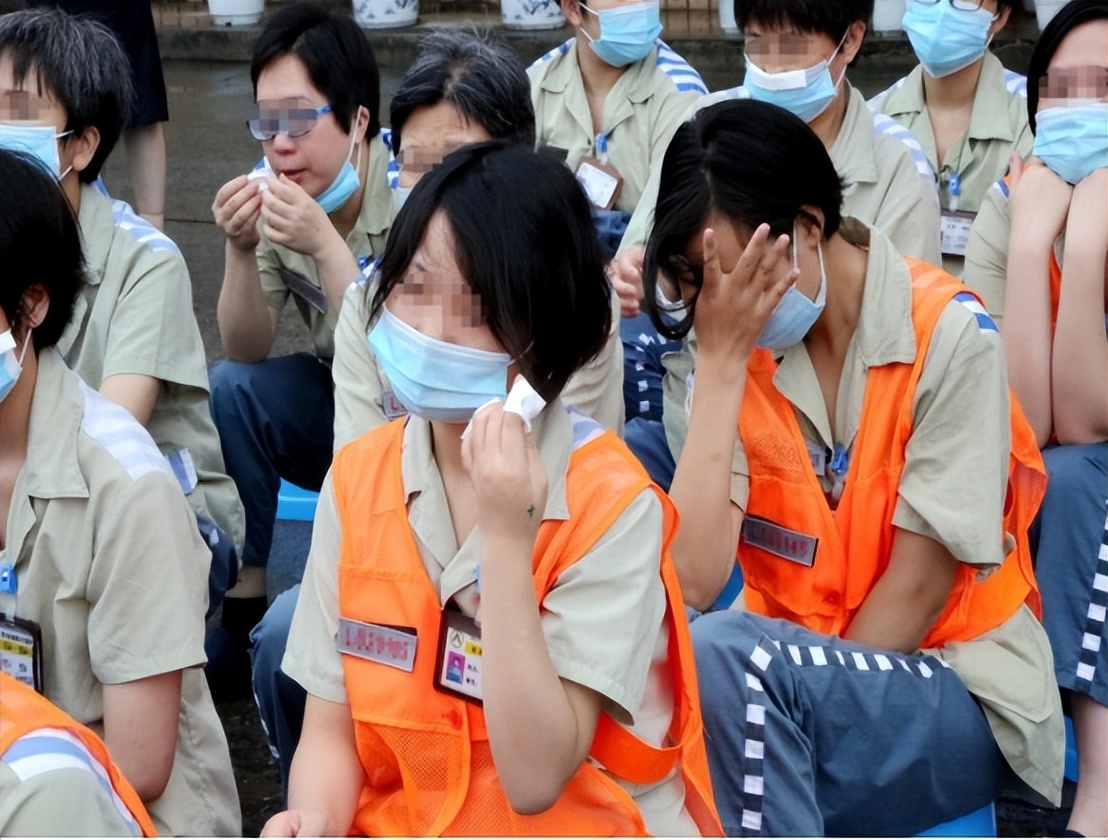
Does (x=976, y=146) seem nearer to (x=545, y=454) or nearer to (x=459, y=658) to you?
(x=545, y=454)

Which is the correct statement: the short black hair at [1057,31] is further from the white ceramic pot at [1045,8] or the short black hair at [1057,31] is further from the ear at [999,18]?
the white ceramic pot at [1045,8]

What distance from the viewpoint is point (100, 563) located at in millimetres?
1957

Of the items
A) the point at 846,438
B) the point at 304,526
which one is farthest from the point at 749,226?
the point at 304,526

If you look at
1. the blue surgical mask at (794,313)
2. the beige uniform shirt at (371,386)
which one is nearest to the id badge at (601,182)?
the beige uniform shirt at (371,386)

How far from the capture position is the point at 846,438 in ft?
7.22

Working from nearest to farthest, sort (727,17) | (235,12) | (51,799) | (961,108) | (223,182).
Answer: (51,799) < (961,108) < (223,182) < (727,17) < (235,12)

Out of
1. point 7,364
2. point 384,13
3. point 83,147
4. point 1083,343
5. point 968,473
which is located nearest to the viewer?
point 7,364

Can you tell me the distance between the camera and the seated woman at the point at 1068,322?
2.37m

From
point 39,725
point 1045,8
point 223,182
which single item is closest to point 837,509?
point 39,725

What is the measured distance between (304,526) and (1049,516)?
1864 millimetres

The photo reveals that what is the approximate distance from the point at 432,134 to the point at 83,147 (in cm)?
65

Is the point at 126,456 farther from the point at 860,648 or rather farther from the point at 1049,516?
the point at 1049,516

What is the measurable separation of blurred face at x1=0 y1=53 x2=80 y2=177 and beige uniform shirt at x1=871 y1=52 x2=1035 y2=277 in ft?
6.56

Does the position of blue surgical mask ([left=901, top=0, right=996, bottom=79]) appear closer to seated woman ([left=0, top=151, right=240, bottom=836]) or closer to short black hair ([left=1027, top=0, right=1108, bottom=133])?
short black hair ([left=1027, top=0, right=1108, bottom=133])
